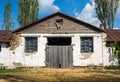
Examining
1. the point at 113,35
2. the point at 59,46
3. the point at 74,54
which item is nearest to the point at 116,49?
the point at 113,35

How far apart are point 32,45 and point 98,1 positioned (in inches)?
640

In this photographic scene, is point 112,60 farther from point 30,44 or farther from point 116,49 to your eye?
point 30,44

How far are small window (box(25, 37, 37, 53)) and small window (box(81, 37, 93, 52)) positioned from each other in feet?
14.6

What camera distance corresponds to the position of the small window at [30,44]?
26.7 m

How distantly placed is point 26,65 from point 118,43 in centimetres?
880

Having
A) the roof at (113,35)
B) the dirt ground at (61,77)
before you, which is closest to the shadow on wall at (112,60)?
the roof at (113,35)

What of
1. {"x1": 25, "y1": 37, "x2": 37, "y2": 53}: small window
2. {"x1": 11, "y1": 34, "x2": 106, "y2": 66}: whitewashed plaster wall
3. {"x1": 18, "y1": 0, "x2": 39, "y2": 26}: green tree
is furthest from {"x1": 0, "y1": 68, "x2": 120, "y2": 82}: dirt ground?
{"x1": 18, "y1": 0, "x2": 39, "y2": 26}: green tree

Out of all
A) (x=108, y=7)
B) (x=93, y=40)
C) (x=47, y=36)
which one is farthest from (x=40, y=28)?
(x=108, y=7)

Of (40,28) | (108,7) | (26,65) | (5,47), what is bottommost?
(26,65)

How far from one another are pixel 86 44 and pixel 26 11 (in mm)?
17225

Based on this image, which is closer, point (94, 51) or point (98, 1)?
point (94, 51)

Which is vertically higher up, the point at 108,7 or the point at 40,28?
the point at 108,7

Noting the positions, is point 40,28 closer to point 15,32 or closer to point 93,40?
point 15,32

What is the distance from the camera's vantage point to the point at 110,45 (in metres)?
26.6
